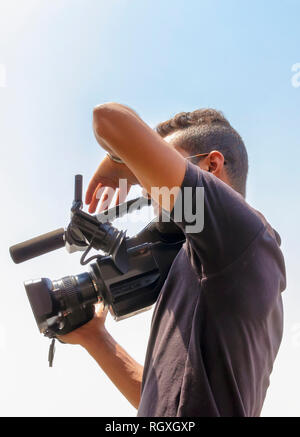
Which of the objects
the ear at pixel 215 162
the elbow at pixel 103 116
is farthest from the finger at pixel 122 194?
the elbow at pixel 103 116

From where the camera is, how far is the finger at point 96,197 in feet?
5.59

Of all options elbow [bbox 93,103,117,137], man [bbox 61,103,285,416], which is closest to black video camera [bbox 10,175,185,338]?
man [bbox 61,103,285,416]

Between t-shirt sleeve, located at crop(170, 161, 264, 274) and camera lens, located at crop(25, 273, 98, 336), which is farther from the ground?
t-shirt sleeve, located at crop(170, 161, 264, 274)

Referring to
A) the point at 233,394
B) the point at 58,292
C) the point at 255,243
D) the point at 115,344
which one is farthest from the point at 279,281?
the point at 115,344

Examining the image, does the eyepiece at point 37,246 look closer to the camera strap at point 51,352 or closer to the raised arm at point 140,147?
the camera strap at point 51,352

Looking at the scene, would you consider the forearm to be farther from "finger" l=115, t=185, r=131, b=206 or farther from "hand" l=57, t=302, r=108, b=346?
"finger" l=115, t=185, r=131, b=206

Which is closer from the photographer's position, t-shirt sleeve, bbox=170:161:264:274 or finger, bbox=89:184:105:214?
t-shirt sleeve, bbox=170:161:264:274

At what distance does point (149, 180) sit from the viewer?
103 cm

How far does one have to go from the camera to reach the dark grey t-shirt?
105 centimetres

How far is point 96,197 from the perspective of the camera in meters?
1.74

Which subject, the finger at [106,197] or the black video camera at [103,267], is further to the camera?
the finger at [106,197]

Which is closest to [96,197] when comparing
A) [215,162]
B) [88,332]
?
[215,162]

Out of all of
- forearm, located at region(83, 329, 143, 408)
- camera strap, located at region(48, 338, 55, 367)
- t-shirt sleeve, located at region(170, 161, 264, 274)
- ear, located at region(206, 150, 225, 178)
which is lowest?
forearm, located at region(83, 329, 143, 408)

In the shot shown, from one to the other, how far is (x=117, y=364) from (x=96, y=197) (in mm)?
855
